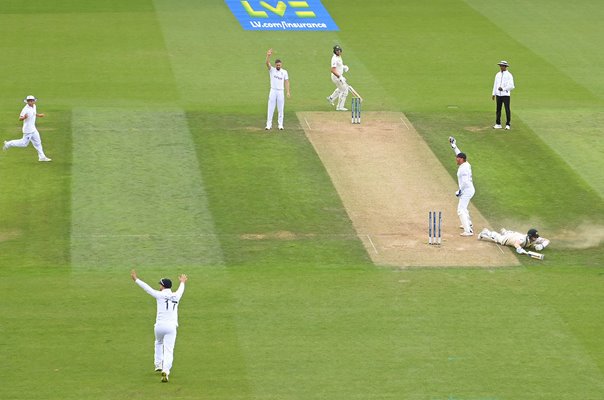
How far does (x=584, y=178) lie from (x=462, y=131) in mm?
5014

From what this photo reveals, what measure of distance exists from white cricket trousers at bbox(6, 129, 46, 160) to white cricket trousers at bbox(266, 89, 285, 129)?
660cm

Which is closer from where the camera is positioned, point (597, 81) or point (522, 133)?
point (522, 133)

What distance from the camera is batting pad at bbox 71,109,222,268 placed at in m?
30.1

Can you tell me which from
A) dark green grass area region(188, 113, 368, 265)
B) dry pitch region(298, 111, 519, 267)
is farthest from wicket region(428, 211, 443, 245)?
dark green grass area region(188, 113, 368, 265)

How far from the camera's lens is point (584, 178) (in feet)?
118

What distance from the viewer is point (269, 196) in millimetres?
34031

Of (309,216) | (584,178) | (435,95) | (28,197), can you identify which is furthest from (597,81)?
(28,197)

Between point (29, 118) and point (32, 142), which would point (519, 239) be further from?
point (32, 142)

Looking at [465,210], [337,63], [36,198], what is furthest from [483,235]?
[337,63]

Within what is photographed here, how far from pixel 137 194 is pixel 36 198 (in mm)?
2453

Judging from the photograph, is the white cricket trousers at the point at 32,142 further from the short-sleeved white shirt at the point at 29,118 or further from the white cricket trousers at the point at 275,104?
the white cricket trousers at the point at 275,104

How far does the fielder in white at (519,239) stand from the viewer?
30156 mm

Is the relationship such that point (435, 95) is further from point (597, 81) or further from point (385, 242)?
point (385, 242)

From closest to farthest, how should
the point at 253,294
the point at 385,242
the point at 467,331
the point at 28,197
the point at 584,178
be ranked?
the point at 467,331 → the point at 253,294 → the point at 385,242 → the point at 28,197 → the point at 584,178
